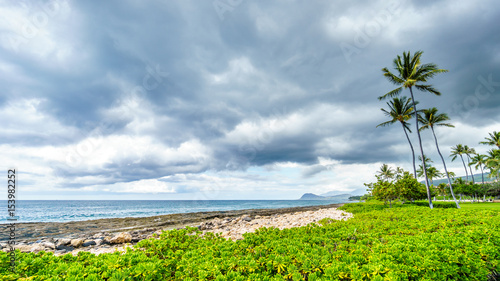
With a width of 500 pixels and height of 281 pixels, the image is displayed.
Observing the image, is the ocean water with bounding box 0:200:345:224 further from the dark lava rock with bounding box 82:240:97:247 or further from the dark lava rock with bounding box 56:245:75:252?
the dark lava rock with bounding box 82:240:97:247

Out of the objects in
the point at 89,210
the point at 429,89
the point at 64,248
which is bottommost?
the point at 89,210

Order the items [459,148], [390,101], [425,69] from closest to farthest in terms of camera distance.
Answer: [425,69] → [390,101] → [459,148]

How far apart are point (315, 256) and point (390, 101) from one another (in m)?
32.0

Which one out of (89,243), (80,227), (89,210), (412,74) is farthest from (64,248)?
(89,210)

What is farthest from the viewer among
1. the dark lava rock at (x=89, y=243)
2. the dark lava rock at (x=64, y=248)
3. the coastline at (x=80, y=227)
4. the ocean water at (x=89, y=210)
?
the ocean water at (x=89, y=210)

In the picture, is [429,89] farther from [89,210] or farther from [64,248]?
[89,210]

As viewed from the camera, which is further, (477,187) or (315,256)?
(477,187)

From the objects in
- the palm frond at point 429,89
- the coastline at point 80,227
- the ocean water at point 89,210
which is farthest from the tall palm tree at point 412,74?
the ocean water at point 89,210

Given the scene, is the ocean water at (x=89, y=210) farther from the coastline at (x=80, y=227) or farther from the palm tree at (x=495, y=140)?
the palm tree at (x=495, y=140)

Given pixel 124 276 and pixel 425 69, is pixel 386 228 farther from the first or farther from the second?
pixel 425 69

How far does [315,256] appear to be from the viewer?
14.6ft

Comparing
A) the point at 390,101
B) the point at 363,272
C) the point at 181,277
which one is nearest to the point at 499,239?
the point at 363,272

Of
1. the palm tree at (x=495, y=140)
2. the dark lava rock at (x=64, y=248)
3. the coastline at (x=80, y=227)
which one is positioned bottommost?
the coastline at (x=80, y=227)

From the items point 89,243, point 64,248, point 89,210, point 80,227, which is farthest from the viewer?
point 89,210
